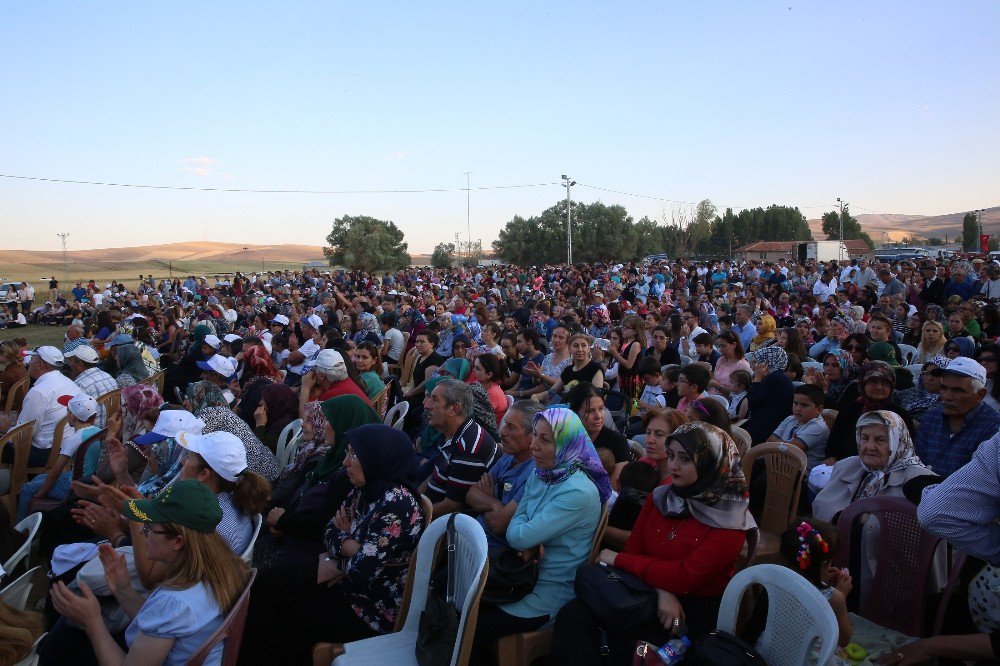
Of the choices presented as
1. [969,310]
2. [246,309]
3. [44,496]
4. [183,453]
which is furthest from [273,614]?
[246,309]

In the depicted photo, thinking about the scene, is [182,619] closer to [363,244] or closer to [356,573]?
[356,573]

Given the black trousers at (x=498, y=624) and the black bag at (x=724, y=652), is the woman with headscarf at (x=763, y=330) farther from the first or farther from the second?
the black bag at (x=724, y=652)

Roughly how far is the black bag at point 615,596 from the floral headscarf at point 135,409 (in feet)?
11.7

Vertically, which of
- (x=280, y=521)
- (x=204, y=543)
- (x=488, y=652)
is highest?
(x=204, y=543)

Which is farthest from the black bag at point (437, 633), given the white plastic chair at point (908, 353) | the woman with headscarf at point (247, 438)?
the white plastic chair at point (908, 353)

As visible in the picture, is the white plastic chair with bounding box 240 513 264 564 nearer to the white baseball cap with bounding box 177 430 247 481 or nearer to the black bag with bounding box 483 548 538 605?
the white baseball cap with bounding box 177 430 247 481

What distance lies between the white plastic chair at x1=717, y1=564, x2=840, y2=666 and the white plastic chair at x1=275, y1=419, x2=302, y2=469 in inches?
139

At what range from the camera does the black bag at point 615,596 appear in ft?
8.05

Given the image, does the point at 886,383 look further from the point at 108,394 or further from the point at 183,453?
the point at 108,394

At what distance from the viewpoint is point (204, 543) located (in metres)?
2.37

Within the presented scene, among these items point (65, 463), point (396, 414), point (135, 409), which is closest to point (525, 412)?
point (396, 414)

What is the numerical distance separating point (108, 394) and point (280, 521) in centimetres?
363

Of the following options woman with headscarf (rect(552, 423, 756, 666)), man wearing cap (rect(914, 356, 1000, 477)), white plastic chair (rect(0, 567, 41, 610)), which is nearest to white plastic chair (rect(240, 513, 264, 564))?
white plastic chair (rect(0, 567, 41, 610))

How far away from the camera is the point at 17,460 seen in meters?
5.05
